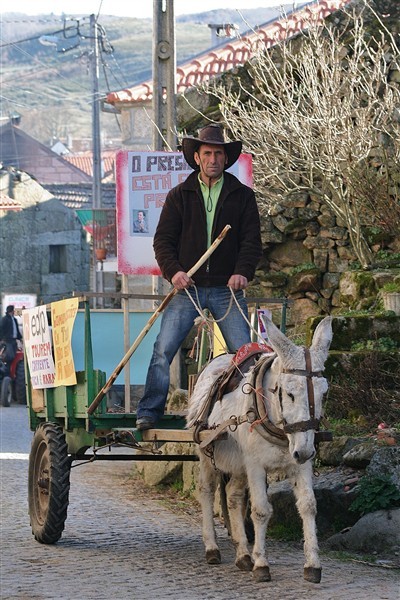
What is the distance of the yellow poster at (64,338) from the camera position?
36.0 ft

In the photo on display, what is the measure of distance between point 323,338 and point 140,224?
5116 millimetres

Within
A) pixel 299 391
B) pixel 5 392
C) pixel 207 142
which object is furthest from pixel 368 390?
pixel 5 392

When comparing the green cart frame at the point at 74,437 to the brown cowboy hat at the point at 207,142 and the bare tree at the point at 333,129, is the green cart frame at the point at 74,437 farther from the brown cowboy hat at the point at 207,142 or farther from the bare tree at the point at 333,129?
the bare tree at the point at 333,129

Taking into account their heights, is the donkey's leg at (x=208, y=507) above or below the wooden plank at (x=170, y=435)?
below

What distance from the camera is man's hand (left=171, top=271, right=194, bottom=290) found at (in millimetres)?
10062

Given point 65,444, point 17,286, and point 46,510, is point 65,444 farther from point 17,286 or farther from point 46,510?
point 17,286

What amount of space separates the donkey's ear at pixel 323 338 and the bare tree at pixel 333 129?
7.78 metres

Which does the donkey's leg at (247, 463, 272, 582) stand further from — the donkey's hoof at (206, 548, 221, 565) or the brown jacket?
the brown jacket

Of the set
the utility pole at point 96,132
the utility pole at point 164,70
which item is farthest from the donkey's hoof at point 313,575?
the utility pole at point 96,132

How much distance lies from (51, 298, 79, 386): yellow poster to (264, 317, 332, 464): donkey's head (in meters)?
2.39

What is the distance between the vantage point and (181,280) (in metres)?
10.1

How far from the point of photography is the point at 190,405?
10.2 metres

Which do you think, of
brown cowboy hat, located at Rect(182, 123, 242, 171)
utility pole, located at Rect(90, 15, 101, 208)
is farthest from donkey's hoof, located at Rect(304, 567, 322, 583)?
utility pole, located at Rect(90, 15, 101, 208)

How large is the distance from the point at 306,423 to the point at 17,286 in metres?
39.0
